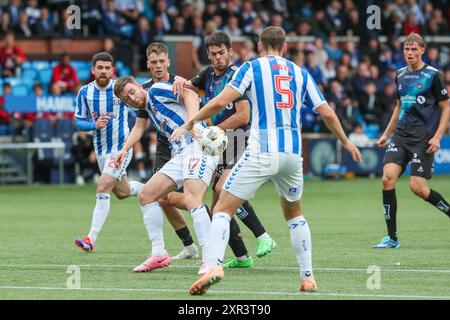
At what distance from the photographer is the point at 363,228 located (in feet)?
52.8

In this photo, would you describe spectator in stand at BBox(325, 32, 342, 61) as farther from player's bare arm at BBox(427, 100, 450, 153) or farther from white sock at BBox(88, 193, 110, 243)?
white sock at BBox(88, 193, 110, 243)

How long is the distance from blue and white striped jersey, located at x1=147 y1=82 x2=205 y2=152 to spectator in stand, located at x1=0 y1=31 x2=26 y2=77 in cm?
1549

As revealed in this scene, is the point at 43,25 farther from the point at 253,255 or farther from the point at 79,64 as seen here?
the point at 253,255

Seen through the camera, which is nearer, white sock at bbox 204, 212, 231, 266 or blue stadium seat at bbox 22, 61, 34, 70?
white sock at bbox 204, 212, 231, 266

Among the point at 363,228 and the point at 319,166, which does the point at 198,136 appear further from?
the point at 319,166

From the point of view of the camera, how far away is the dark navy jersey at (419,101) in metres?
13.5

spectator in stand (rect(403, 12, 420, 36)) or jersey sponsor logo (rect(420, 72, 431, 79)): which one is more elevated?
spectator in stand (rect(403, 12, 420, 36))

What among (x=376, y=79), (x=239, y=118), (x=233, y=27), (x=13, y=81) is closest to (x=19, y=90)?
(x=13, y=81)

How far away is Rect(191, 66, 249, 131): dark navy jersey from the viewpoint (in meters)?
11.5

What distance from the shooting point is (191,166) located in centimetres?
1052

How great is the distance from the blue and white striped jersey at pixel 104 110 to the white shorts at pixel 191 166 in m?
3.36

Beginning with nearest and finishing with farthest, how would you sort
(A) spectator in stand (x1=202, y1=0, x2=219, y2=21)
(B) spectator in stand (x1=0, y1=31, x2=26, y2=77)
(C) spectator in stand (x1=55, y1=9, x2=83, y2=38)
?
(B) spectator in stand (x1=0, y1=31, x2=26, y2=77)
(C) spectator in stand (x1=55, y1=9, x2=83, y2=38)
(A) spectator in stand (x1=202, y1=0, x2=219, y2=21)

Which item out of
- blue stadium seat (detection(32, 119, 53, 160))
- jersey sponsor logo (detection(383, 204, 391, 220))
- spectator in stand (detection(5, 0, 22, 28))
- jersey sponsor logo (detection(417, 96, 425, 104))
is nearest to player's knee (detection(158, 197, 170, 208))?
jersey sponsor logo (detection(383, 204, 391, 220))

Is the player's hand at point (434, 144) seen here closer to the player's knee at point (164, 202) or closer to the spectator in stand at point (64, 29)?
the player's knee at point (164, 202)
